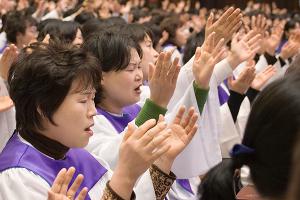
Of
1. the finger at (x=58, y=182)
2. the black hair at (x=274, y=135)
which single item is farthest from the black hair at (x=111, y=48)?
the black hair at (x=274, y=135)

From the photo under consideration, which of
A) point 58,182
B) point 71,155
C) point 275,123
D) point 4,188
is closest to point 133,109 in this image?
point 71,155

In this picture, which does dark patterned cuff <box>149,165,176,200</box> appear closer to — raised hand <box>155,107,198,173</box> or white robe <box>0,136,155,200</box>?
raised hand <box>155,107,198,173</box>

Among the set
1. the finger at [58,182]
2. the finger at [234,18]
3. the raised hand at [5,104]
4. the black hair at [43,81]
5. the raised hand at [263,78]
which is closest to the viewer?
the finger at [58,182]

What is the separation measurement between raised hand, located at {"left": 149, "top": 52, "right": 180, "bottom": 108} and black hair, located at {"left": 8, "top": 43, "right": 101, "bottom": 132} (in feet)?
1.31

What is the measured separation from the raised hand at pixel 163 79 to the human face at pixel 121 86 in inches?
12.1

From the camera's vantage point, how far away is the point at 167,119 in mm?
2592

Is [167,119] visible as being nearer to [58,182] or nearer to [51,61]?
[51,61]

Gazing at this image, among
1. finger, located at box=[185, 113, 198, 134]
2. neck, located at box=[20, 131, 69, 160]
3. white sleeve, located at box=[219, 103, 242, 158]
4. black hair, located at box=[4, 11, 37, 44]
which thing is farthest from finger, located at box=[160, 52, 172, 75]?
black hair, located at box=[4, 11, 37, 44]

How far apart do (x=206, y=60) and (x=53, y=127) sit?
95 cm

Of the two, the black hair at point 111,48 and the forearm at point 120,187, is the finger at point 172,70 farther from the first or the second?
the forearm at point 120,187

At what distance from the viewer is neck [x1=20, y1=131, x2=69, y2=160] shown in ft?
6.61

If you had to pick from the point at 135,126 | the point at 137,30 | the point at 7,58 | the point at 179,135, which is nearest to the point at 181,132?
the point at 179,135

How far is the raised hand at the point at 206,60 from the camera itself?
268 centimetres

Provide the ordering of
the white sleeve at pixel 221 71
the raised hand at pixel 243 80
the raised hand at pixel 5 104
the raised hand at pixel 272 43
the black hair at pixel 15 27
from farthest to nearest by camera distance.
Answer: the raised hand at pixel 272 43 < the black hair at pixel 15 27 < the raised hand at pixel 243 80 < the white sleeve at pixel 221 71 < the raised hand at pixel 5 104
